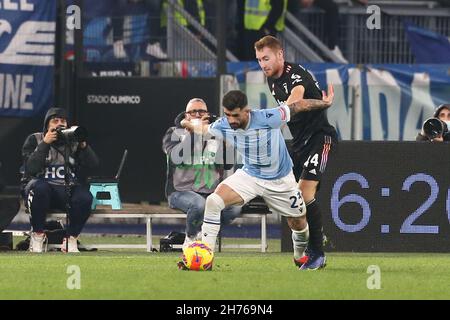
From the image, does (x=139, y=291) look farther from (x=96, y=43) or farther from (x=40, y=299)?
(x=96, y=43)

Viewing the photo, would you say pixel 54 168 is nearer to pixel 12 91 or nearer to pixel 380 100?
pixel 12 91

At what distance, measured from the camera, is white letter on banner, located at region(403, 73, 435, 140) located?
2172 cm

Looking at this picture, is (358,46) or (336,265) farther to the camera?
(358,46)

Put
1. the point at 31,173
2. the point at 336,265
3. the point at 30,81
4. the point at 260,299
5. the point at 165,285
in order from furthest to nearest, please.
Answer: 1. the point at 30,81
2. the point at 31,173
3. the point at 336,265
4. the point at 165,285
5. the point at 260,299

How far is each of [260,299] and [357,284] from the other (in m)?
1.54

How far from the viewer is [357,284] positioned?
12562 mm

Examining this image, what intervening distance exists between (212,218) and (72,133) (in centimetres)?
379

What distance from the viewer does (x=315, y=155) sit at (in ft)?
46.8

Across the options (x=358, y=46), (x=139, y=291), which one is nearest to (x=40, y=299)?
(x=139, y=291)

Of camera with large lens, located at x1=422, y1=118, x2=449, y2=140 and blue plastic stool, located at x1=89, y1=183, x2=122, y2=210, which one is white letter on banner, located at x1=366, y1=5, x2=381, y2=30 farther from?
blue plastic stool, located at x1=89, y1=183, x2=122, y2=210

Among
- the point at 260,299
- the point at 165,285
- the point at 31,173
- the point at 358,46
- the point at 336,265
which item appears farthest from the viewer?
the point at 358,46

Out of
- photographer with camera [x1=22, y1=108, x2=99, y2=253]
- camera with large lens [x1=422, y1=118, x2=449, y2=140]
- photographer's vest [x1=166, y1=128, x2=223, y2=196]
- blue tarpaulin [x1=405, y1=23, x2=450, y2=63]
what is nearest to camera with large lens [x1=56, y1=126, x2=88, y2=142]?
photographer with camera [x1=22, y1=108, x2=99, y2=253]

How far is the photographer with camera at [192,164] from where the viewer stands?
16.9m

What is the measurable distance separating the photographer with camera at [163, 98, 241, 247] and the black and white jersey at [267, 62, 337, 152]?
2514 millimetres
